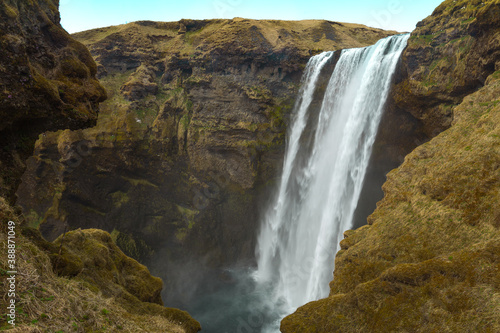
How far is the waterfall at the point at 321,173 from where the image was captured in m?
21.4

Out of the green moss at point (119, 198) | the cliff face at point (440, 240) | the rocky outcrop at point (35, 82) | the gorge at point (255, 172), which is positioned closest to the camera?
the cliff face at point (440, 240)

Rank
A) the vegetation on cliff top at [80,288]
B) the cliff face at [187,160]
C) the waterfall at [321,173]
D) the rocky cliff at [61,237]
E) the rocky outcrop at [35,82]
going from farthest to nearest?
the cliff face at [187,160] → the waterfall at [321,173] → the rocky outcrop at [35,82] → the rocky cliff at [61,237] → the vegetation on cliff top at [80,288]

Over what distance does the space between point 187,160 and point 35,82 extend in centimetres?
2467

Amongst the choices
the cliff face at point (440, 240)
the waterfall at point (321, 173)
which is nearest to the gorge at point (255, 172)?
the cliff face at point (440, 240)

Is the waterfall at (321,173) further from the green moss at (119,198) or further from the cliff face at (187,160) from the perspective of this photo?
the green moss at (119,198)

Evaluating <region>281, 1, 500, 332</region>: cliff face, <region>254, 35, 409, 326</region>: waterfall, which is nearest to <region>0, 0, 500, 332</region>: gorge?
<region>281, 1, 500, 332</region>: cliff face

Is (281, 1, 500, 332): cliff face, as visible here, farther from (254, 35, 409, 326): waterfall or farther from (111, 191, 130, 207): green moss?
(111, 191, 130, 207): green moss

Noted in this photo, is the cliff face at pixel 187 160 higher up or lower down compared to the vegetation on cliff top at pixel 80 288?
higher up

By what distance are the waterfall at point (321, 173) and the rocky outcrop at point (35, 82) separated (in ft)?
56.6

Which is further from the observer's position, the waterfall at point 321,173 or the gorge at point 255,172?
the waterfall at point 321,173

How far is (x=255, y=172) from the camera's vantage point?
108 ft

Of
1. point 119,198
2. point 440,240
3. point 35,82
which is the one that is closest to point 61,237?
point 35,82

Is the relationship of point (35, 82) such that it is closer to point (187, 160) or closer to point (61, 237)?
point (61, 237)

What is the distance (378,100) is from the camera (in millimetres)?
21328
